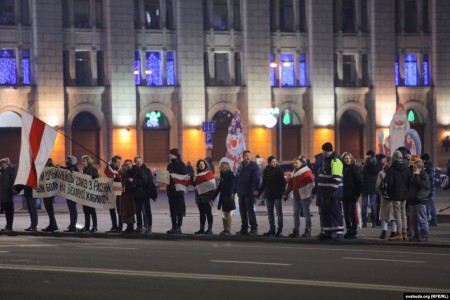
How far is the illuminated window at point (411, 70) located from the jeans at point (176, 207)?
4049cm

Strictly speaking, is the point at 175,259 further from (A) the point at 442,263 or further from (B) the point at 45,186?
(B) the point at 45,186

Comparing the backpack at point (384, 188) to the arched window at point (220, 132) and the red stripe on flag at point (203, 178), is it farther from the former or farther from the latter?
the arched window at point (220, 132)

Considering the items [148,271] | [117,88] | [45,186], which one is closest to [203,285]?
[148,271]

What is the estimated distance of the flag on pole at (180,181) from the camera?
28.9 meters

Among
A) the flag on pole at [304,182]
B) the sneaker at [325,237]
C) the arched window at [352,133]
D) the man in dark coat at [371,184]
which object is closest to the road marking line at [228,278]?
the sneaker at [325,237]

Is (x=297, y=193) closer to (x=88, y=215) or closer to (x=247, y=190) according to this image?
(x=247, y=190)

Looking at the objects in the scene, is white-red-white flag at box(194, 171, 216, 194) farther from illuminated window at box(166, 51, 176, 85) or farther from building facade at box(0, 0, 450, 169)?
illuminated window at box(166, 51, 176, 85)

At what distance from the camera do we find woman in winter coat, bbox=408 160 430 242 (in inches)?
981

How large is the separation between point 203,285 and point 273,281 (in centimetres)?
98

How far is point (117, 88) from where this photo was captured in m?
62.1

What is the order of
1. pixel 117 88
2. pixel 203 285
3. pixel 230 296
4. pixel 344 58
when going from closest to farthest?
pixel 230 296
pixel 203 285
pixel 117 88
pixel 344 58

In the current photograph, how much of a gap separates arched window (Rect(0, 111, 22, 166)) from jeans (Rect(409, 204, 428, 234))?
37824mm

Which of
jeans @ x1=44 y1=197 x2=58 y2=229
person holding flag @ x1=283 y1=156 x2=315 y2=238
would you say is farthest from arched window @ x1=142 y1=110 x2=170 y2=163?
person holding flag @ x1=283 y1=156 x2=315 y2=238

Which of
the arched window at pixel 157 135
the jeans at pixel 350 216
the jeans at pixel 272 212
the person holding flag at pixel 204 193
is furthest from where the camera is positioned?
the arched window at pixel 157 135
